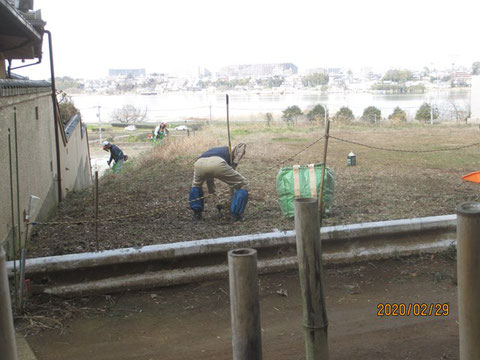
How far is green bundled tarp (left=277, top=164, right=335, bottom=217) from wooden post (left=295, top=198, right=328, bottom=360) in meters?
4.71

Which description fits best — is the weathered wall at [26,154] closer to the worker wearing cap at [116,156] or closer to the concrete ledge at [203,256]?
the concrete ledge at [203,256]

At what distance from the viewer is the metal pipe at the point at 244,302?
9.87 feet

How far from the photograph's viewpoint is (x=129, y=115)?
54.3 m

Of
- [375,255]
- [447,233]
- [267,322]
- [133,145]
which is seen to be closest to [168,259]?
[267,322]

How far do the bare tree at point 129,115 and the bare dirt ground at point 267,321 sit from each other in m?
48.3

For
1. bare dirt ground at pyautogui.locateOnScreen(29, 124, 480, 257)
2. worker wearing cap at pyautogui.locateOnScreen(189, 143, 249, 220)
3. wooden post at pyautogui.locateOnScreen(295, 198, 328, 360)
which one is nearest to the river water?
bare dirt ground at pyautogui.locateOnScreen(29, 124, 480, 257)

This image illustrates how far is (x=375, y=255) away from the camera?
20.5ft

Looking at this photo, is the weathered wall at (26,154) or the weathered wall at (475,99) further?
the weathered wall at (475,99)

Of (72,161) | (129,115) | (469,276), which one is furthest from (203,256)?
(129,115)

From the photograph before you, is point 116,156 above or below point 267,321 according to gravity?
above

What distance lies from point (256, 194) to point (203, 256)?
4916 millimetres

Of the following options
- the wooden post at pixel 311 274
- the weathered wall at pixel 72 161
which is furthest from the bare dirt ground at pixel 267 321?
the weathered wall at pixel 72 161

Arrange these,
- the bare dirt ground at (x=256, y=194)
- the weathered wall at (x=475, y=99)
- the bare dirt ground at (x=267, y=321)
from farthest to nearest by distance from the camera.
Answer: the weathered wall at (x=475, y=99), the bare dirt ground at (x=256, y=194), the bare dirt ground at (x=267, y=321)

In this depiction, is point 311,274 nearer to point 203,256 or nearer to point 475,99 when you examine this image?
point 203,256
